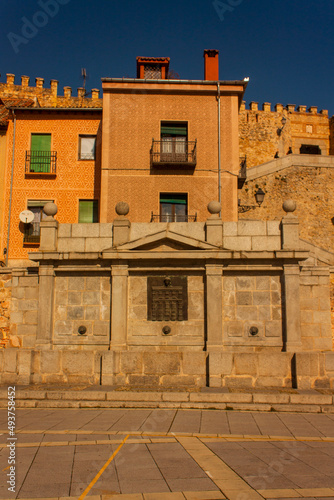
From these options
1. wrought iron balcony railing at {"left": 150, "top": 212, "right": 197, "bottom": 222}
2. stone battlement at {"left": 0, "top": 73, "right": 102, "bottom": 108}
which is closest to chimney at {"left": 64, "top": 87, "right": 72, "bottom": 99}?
stone battlement at {"left": 0, "top": 73, "right": 102, "bottom": 108}

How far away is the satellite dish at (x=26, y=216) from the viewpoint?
20859 millimetres

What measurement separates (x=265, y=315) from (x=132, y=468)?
6.73m

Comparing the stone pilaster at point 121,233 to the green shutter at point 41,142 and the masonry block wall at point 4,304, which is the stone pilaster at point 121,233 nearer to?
the masonry block wall at point 4,304

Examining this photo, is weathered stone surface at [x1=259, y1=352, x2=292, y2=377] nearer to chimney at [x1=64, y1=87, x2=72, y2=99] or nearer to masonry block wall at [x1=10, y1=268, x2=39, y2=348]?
masonry block wall at [x1=10, y1=268, x2=39, y2=348]

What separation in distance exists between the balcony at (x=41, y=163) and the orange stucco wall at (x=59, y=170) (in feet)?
0.66

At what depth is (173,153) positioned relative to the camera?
20719 mm

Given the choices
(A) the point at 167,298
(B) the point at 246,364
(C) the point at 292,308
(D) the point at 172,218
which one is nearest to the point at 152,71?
(D) the point at 172,218

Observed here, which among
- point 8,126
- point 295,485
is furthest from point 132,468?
point 8,126

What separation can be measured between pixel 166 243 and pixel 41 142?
13.0 metres

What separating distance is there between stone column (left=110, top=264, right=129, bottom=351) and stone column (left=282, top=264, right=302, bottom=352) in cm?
421

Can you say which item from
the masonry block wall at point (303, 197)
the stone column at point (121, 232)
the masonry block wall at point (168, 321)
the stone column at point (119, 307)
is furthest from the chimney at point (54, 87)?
the stone column at point (119, 307)

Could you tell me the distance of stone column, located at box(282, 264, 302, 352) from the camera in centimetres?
1171

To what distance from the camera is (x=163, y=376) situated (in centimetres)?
1170

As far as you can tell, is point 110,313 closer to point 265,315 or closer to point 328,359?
point 265,315
